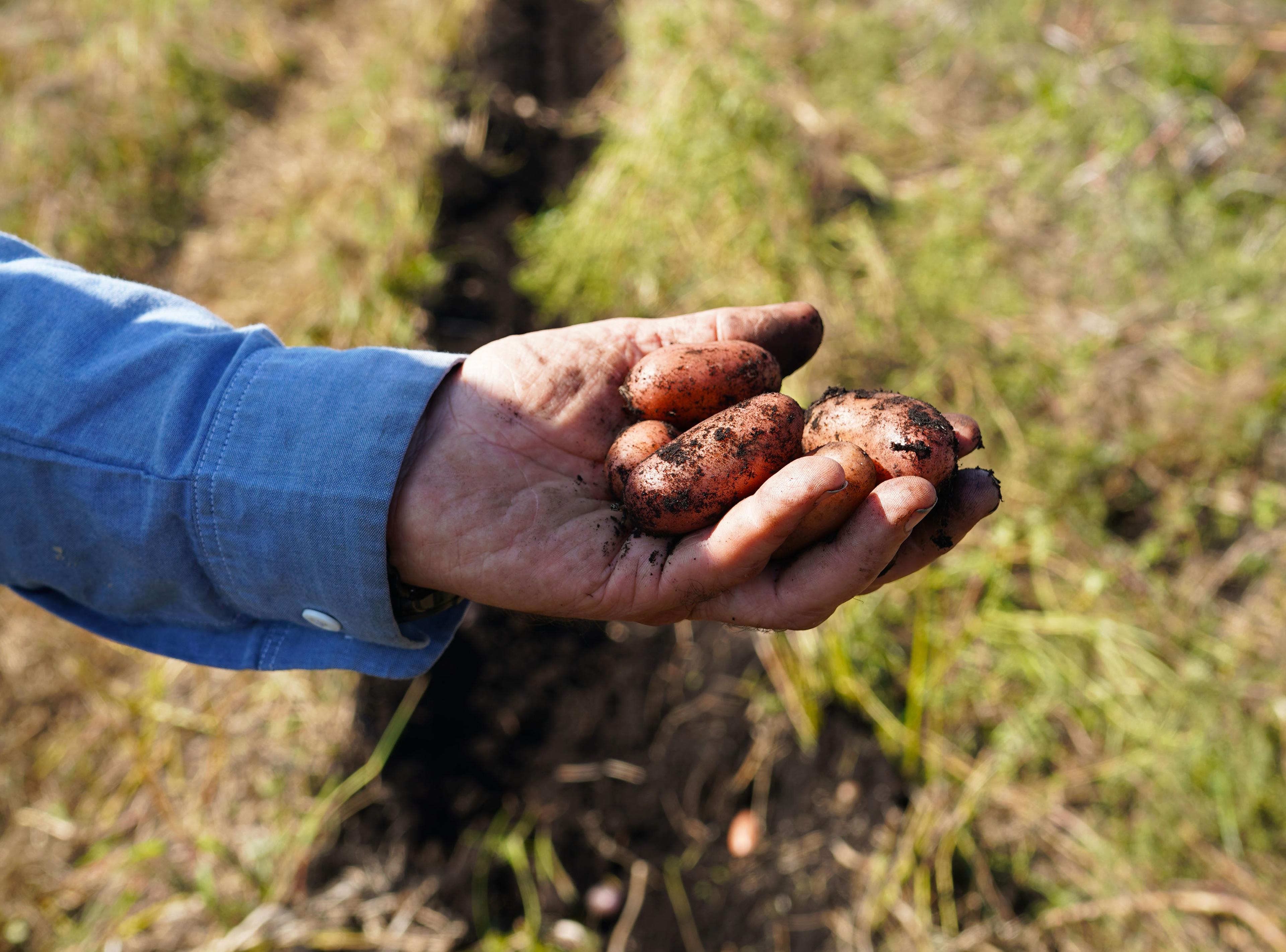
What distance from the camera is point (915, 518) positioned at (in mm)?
1604

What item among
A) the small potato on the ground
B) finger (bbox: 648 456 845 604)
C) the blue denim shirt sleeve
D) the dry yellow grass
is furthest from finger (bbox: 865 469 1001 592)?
the dry yellow grass

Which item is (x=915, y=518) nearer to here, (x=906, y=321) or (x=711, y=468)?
(x=711, y=468)

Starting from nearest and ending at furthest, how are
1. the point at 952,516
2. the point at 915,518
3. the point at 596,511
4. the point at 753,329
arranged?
the point at 915,518 < the point at 952,516 < the point at 596,511 < the point at 753,329

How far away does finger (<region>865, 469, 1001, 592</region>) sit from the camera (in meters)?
1.76

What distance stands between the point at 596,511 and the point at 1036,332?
2964 millimetres

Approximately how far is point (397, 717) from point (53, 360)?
1.92 meters

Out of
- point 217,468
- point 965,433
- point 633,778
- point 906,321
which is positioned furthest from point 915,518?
point 906,321

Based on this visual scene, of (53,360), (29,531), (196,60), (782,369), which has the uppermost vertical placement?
(782,369)

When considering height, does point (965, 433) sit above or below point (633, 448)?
above

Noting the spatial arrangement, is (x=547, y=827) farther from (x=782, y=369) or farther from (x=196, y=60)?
(x=196, y=60)

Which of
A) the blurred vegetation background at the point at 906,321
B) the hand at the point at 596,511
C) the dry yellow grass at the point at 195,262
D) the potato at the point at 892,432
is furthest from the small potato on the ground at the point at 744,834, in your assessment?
the potato at the point at 892,432

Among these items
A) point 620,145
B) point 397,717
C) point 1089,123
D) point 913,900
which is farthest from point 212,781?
point 1089,123

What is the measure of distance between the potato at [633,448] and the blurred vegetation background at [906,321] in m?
1.40

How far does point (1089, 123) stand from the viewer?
4.49m
